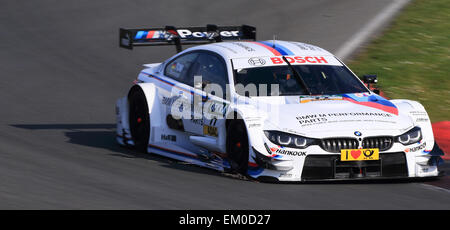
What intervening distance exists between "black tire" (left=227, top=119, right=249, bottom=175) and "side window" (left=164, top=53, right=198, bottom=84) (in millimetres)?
1433

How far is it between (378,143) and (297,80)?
136cm

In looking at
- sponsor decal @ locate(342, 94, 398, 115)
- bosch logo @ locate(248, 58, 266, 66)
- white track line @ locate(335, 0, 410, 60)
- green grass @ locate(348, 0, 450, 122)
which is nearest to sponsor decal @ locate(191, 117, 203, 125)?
bosch logo @ locate(248, 58, 266, 66)

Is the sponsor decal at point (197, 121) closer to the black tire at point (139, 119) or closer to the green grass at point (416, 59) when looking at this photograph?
the black tire at point (139, 119)

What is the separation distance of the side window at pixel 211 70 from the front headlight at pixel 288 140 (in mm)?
1109

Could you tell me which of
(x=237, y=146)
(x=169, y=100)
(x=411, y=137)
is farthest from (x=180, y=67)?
(x=411, y=137)

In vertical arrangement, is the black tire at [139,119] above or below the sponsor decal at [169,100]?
below

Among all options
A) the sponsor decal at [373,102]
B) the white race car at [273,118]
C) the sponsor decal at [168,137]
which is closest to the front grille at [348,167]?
the white race car at [273,118]

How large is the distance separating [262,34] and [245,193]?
9.82 m

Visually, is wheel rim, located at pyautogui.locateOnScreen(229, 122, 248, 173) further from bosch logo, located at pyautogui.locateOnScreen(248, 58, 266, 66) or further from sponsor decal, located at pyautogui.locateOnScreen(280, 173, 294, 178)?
bosch logo, located at pyautogui.locateOnScreen(248, 58, 266, 66)

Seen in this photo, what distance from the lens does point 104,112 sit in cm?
1305

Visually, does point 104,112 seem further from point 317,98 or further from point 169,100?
point 317,98

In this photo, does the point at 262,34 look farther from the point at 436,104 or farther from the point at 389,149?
the point at 389,149

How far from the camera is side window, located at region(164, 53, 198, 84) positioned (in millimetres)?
10289

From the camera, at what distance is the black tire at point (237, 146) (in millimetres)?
8672
